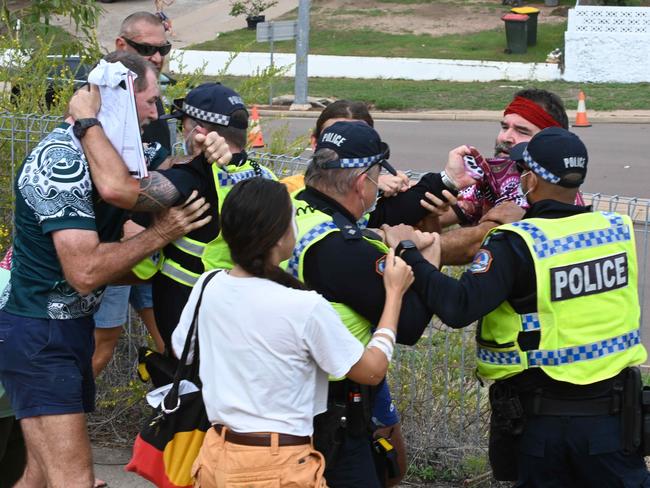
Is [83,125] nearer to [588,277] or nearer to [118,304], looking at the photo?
[118,304]

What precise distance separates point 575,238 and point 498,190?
2.60 ft

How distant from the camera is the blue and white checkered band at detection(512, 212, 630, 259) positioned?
143 inches

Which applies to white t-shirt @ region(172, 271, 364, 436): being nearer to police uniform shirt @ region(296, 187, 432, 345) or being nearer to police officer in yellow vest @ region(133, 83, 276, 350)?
police uniform shirt @ region(296, 187, 432, 345)

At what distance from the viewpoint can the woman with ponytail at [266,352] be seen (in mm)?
3334

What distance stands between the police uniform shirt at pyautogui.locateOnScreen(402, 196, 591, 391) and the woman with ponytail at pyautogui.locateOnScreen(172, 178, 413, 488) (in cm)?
26

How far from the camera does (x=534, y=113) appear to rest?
4520 mm

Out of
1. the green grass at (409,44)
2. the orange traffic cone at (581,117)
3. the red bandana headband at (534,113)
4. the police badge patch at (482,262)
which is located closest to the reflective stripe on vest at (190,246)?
the police badge patch at (482,262)

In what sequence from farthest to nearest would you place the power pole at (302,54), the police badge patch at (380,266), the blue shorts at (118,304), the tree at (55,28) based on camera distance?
the power pole at (302,54) → the tree at (55,28) → the blue shorts at (118,304) → the police badge patch at (380,266)

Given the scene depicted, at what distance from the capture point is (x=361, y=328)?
371cm

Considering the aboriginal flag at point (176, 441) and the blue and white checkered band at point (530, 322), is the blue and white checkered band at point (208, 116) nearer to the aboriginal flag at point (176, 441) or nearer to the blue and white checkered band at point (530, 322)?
the aboriginal flag at point (176, 441)

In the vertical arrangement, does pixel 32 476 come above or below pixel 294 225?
below

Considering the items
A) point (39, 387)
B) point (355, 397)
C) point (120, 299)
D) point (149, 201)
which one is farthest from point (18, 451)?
point (355, 397)

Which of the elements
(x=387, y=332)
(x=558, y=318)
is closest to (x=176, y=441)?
(x=387, y=332)

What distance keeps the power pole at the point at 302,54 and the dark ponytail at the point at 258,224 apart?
16.9 meters
